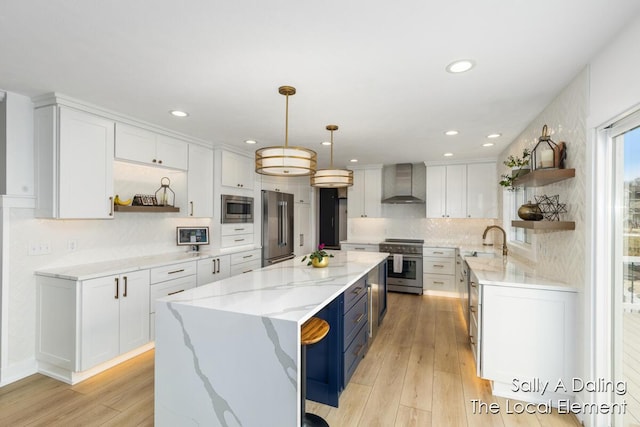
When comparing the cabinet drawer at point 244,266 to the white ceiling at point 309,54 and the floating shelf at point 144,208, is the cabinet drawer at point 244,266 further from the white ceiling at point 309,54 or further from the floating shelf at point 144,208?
the white ceiling at point 309,54

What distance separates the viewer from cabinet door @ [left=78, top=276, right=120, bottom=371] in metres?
2.57

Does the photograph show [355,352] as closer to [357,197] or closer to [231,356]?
[231,356]

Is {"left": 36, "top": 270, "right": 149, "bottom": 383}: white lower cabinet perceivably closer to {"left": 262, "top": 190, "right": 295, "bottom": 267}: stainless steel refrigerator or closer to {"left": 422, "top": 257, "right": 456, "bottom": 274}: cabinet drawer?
{"left": 262, "top": 190, "right": 295, "bottom": 267}: stainless steel refrigerator

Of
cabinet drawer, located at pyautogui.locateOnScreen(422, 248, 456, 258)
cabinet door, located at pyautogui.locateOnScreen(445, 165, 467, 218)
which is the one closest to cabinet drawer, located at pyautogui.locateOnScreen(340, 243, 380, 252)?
cabinet drawer, located at pyautogui.locateOnScreen(422, 248, 456, 258)

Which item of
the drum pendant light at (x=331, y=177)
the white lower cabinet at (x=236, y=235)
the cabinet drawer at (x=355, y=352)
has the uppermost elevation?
the drum pendant light at (x=331, y=177)

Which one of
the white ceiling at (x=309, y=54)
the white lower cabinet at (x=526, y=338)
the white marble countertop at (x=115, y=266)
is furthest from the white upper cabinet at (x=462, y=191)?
the white marble countertop at (x=115, y=266)

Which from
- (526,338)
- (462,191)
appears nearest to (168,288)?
(526,338)

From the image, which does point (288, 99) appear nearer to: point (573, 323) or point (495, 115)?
point (495, 115)

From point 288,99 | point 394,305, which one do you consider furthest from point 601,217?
point 394,305

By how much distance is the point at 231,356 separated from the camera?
164 centimetres

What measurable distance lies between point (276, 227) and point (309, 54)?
3766 mm

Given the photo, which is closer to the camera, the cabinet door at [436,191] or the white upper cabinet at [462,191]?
the white upper cabinet at [462,191]

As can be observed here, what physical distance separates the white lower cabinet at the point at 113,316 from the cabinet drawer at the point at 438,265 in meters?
4.22

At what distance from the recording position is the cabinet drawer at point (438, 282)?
5.17 metres
